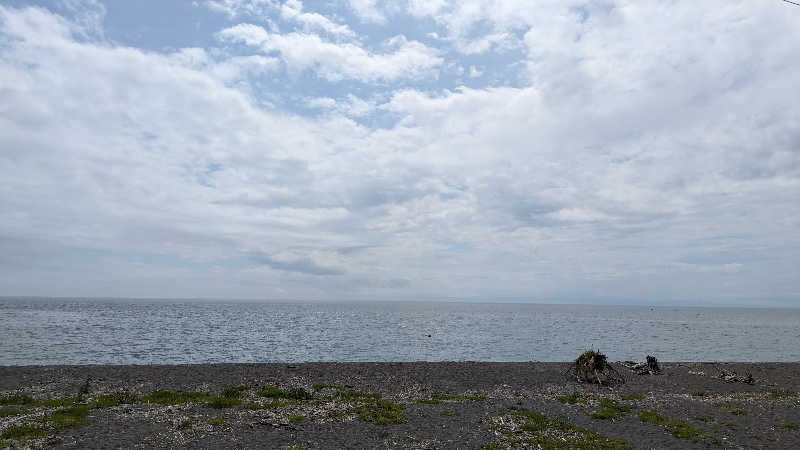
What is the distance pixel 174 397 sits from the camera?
28.1 meters

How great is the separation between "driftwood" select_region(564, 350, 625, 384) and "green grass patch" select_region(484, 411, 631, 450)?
15387mm

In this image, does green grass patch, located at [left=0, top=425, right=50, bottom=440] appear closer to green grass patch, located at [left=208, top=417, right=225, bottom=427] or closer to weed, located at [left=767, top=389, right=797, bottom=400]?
green grass patch, located at [left=208, top=417, right=225, bottom=427]

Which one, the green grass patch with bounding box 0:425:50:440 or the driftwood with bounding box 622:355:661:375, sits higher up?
the green grass patch with bounding box 0:425:50:440

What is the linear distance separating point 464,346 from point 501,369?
3402 cm

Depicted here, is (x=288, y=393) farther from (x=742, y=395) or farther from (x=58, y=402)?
(x=742, y=395)

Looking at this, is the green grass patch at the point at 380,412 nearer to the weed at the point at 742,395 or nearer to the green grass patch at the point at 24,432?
the green grass patch at the point at 24,432

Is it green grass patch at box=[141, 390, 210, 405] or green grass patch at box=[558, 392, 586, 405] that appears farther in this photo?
green grass patch at box=[558, 392, 586, 405]

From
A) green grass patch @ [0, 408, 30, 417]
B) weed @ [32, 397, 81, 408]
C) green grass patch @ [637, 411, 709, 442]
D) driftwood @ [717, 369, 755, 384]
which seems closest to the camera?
green grass patch @ [637, 411, 709, 442]

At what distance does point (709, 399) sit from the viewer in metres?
30.8

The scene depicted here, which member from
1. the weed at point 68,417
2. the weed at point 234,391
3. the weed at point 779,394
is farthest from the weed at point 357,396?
the weed at point 779,394

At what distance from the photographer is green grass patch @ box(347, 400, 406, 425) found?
929 inches

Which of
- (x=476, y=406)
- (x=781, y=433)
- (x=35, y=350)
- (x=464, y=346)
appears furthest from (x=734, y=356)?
(x=35, y=350)

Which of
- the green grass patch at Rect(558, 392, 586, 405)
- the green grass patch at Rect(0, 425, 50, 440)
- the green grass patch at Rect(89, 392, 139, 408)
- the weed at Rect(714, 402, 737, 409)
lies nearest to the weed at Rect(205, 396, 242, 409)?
the green grass patch at Rect(89, 392, 139, 408)

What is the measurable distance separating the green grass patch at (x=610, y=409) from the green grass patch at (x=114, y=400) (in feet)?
82.5
